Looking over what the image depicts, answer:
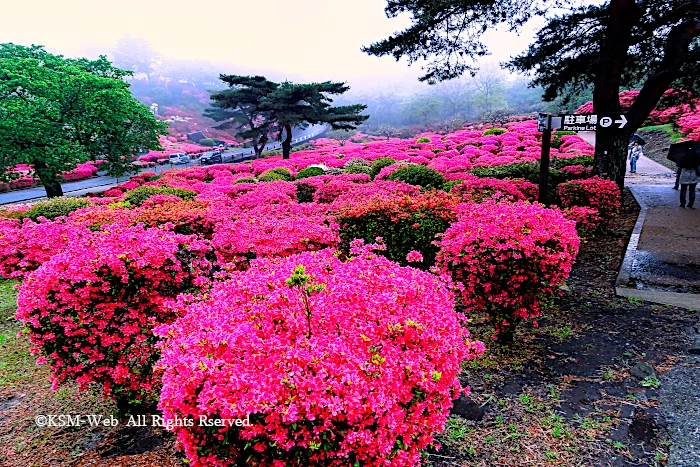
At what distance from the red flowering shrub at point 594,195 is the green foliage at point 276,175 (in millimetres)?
9225

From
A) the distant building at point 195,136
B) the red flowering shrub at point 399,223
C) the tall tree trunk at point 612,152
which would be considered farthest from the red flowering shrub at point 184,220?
the distant building at point 195,136

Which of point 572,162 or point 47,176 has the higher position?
point 47,176

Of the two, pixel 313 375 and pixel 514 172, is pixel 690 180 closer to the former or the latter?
pixel 514 172

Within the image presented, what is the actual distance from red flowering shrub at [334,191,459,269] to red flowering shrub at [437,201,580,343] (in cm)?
140

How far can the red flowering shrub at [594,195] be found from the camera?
7.88m

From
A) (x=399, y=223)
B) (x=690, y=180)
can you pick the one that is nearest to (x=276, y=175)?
(x=399, y=223)

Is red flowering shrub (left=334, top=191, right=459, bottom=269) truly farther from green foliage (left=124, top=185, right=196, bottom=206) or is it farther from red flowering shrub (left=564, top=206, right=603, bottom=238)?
green foliage (left=124, top=185, right=196, bottom=206)

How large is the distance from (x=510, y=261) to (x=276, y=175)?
1110cm

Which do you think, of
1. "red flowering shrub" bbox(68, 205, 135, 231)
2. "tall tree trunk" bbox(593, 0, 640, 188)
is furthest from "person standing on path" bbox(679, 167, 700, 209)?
"red flowering shrub" bbox(68, 205, 135, 231)

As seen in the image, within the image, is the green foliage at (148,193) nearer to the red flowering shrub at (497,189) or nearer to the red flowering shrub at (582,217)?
the red flowering shrub at (497,189)

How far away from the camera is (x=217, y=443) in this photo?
80.1 inches

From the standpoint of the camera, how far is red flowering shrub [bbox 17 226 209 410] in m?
3.28

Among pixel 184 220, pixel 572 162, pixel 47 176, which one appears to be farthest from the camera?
pixel 47 176

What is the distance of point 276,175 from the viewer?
46.0 feet
